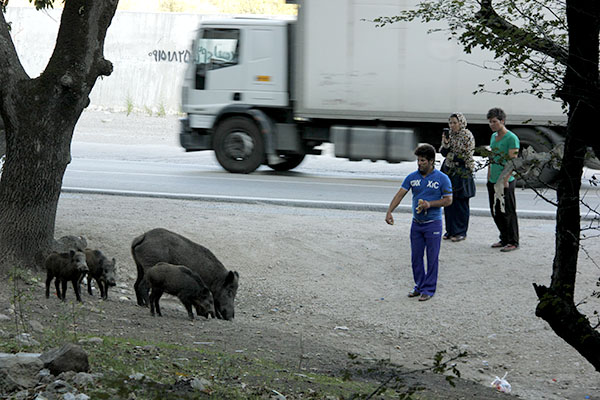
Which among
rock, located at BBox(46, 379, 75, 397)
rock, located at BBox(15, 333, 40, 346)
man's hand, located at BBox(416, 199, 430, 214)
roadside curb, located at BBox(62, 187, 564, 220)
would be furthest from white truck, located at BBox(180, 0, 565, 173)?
rock, located at BBox(46, 379, 75, 397)

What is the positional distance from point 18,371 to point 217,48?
15.9m

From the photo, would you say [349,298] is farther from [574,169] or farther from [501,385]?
[574,169]

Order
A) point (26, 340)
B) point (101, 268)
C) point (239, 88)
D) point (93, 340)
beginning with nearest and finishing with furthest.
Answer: point (26, 340) → point (93, 340) → point (101, 268) → point (239, 88)

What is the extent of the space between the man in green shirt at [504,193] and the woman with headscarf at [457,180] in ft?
1.08

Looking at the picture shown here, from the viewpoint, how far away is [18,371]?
18.1 feet

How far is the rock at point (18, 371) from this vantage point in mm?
5316

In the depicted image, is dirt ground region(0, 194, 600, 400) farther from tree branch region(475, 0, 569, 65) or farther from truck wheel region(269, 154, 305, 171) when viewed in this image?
truck wheel region(269, 154, 305, 171)

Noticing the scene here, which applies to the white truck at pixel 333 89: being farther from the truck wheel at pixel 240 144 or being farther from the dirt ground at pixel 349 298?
the dirt ground at pixel 349 298

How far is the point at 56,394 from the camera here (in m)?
5.30

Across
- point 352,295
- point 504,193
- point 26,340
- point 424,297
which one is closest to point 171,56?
point 504,193

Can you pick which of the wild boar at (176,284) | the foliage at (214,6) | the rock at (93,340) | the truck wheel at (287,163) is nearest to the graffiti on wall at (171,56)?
the foliage at (214,6)

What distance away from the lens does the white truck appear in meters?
19.4

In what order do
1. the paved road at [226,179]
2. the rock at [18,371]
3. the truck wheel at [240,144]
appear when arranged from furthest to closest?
the truck wheel at [240,144] < the paved road at [226,179] < the rock at [18,371]

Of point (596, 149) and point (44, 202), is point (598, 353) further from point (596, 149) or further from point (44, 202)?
point (44, 202)
